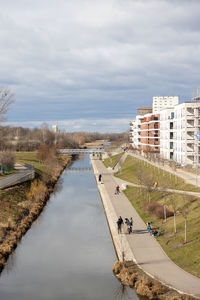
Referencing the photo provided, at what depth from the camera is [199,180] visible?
42.3 metres

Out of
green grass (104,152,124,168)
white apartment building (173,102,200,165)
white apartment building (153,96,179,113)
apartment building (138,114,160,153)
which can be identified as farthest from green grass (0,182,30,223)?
white apartment building (153,96,179,113)

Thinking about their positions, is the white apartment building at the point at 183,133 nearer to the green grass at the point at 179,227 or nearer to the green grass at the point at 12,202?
the green grass at the point at 179,227

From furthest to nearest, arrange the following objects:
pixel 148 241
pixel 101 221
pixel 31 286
Result: pixel 101 221 → pixel 148 241 → pixel 31 286

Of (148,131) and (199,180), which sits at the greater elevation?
(148,131)

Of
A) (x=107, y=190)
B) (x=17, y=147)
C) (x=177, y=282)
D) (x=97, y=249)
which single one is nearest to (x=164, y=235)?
(x=97, y=249)

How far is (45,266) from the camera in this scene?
23.7 m

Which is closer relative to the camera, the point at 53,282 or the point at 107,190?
the point at 53,282

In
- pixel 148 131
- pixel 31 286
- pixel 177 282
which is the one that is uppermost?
pixel 148 131

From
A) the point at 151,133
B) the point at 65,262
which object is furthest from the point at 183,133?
the point at 65,262

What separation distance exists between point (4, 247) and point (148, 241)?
1119 centimetres

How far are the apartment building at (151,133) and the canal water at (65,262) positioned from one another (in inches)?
1951

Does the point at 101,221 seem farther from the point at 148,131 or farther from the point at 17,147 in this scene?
the point at 17,147

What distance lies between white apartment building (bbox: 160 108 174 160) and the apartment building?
21.7 ft

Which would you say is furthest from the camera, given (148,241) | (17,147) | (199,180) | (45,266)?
(17,147)
